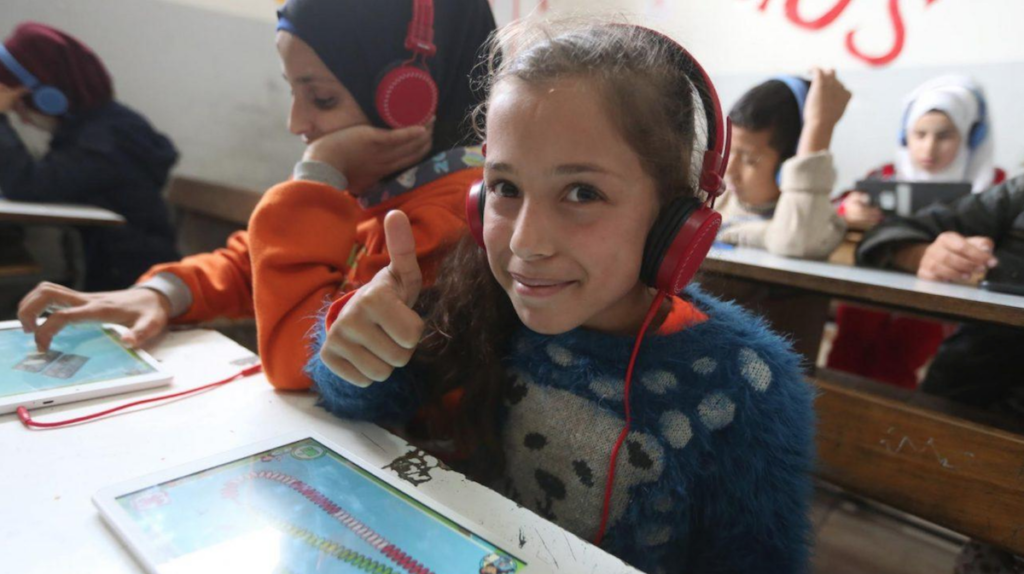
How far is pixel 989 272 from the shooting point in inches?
47.8

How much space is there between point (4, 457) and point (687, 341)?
0.71 meters

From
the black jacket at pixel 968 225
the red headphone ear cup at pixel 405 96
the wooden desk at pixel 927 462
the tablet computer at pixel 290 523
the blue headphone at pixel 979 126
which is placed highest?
the blue headphone at pixel 979 126

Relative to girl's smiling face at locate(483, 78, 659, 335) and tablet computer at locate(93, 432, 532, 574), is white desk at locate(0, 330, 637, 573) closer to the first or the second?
tablet computer at locate(93, 432, 532, 574)

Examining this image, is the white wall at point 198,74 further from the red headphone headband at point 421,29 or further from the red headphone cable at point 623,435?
the red headphone cable at point 623,435

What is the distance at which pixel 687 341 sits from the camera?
0.67 meters

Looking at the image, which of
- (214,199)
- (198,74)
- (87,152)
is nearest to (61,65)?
(87,152)

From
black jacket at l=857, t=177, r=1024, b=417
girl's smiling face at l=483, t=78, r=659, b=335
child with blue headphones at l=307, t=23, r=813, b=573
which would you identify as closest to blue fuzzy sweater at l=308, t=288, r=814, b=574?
child with blue headphones at l=307, t=23, r=813, b=573

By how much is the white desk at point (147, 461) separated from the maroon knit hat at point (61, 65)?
1.82m

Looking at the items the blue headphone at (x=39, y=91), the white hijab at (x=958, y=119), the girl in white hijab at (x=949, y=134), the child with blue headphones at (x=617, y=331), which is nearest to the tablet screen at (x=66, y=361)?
the child with blue headphones at (x=617, y=331)

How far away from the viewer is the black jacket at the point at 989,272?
1317 millimetres

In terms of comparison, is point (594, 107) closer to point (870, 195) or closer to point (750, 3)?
point (870, 195)

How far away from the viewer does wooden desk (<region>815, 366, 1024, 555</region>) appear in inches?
35.3

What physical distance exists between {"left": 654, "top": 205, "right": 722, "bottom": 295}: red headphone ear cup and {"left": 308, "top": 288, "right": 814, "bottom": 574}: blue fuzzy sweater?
0.33 ft

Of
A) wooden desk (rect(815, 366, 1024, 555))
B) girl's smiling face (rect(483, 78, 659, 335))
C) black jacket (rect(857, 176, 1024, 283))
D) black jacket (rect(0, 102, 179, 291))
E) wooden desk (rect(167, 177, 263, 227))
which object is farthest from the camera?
wooden desk (rect(167, 177, 263, 227))
